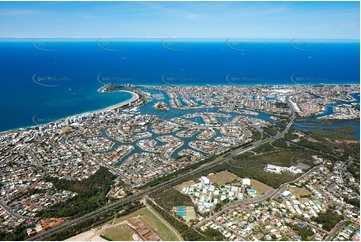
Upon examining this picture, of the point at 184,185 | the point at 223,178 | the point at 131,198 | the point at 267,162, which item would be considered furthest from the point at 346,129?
the point at 131,198

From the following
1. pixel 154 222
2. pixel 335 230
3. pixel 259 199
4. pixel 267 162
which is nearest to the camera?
pixel 335 230

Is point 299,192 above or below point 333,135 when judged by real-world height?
below

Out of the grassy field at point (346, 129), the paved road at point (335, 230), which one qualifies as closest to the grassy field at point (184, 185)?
the paved road at point (335, 230)

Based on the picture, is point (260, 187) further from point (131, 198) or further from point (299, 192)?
point (131, 198)

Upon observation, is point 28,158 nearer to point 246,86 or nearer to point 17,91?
point 17,91

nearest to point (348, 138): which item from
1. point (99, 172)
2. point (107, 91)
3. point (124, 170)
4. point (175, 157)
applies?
point (175, 157)

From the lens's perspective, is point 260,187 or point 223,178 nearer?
point 260,187

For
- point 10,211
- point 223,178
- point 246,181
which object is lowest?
point 10,211

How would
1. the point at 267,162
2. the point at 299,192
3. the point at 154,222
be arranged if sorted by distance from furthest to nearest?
the point at 267,162 → the point at 299,192 → the point at 154,222
